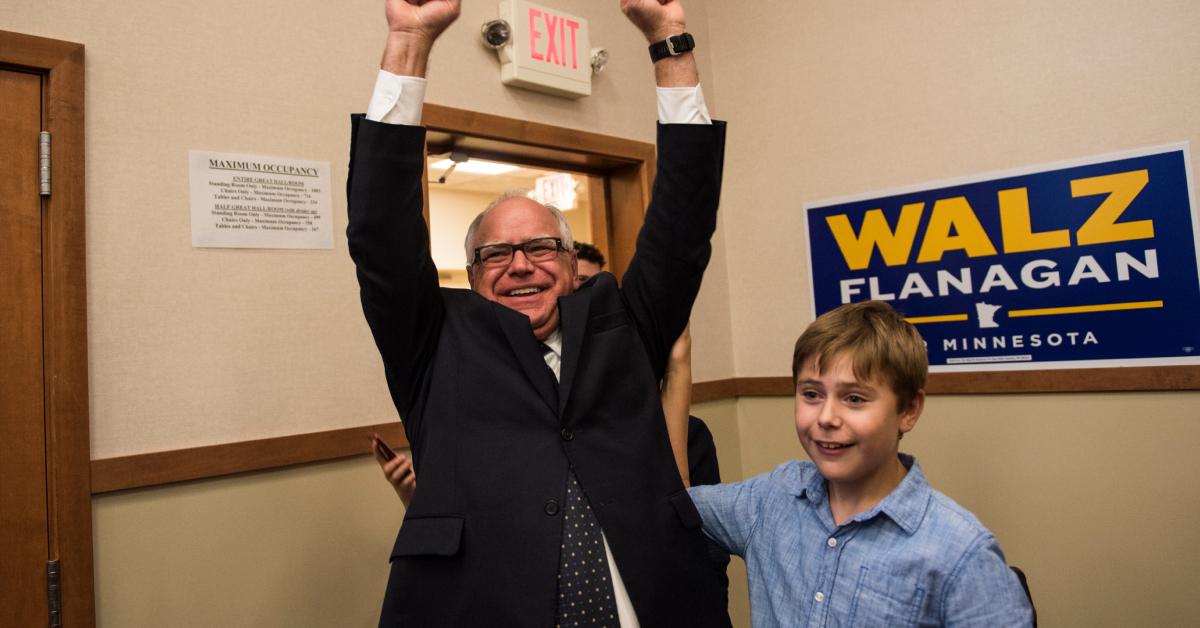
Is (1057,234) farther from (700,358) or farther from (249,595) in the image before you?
(249,595)

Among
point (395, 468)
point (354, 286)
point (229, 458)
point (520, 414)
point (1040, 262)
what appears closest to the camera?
point (520, 414)

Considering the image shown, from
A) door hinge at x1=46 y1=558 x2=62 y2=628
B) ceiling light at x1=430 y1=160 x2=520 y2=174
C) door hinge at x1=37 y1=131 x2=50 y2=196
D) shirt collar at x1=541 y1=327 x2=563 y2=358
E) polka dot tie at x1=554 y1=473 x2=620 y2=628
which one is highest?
ceiling light at x1=430 y1=160 x2=520 y2=174

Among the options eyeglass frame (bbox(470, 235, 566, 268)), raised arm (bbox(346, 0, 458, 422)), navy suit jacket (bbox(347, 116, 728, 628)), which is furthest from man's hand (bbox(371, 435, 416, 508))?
eyeglass frame (bbox(470, 235, 566, 268))

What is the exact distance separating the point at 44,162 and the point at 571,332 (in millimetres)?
1274

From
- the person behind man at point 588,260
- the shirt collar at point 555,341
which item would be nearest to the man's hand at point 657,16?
the shirt collar at point 555,341

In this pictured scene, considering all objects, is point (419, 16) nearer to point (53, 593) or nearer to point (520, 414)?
point (520, 414)

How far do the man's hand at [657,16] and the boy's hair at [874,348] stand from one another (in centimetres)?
58

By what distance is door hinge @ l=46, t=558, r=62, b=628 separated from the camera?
1699mm

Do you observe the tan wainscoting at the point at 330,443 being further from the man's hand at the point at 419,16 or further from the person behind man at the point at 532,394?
the man's hand at the point at 419,16

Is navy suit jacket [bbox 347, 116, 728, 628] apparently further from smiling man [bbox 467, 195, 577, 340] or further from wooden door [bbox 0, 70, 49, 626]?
wooden door [bbox 0, 70, 49, 626]

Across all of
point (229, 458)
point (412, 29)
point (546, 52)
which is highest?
point (546, 52)

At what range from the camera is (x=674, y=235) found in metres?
1.45

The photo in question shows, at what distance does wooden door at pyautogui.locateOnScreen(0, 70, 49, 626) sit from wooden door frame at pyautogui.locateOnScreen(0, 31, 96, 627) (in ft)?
0.05

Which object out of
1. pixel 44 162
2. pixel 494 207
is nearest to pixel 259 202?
pixel 44 162
